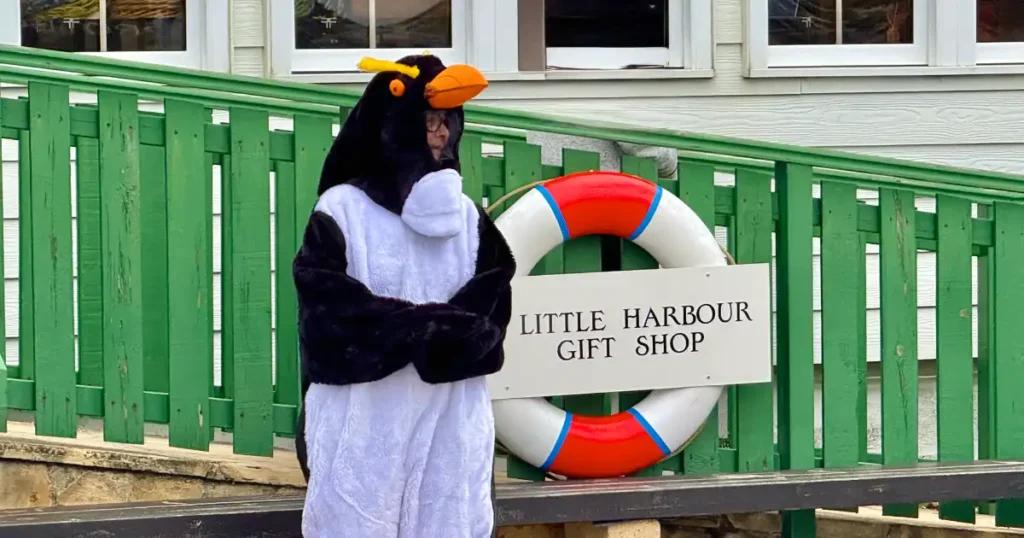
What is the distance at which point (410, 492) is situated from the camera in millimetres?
3371

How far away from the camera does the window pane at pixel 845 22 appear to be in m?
6.16

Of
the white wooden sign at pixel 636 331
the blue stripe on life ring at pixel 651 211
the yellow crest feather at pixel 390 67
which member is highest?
the yellow crest feather at pixel 390 67

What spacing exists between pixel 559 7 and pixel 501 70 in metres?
0.41

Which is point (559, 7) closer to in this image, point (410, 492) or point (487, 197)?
point (487, 197)

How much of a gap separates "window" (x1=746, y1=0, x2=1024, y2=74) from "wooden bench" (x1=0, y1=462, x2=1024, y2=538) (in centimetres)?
203

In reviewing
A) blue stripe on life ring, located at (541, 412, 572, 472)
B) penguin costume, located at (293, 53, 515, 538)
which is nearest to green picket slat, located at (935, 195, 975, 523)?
blue stripe on life ring, located at (541, 412, 572, 472)

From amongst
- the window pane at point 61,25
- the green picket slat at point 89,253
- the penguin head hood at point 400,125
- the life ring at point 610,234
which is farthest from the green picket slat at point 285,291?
the window pane at point 61,25

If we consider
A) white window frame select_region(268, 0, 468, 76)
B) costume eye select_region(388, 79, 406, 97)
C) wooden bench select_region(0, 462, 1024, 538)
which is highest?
white window frame select_region(268, 0, 468, 76)

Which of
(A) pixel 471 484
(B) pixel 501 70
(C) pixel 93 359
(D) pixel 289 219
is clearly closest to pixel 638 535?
(A) pixel 471 484

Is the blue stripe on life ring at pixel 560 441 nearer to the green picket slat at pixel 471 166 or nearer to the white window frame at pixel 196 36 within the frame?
the green picket slat at pixel 471 166

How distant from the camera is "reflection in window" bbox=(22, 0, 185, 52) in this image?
223 inches

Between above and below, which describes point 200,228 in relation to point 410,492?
above

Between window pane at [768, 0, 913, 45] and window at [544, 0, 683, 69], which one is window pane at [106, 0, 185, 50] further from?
window pane at [768, 0, 913, 45]

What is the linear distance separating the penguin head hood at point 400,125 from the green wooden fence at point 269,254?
805 millimetres
